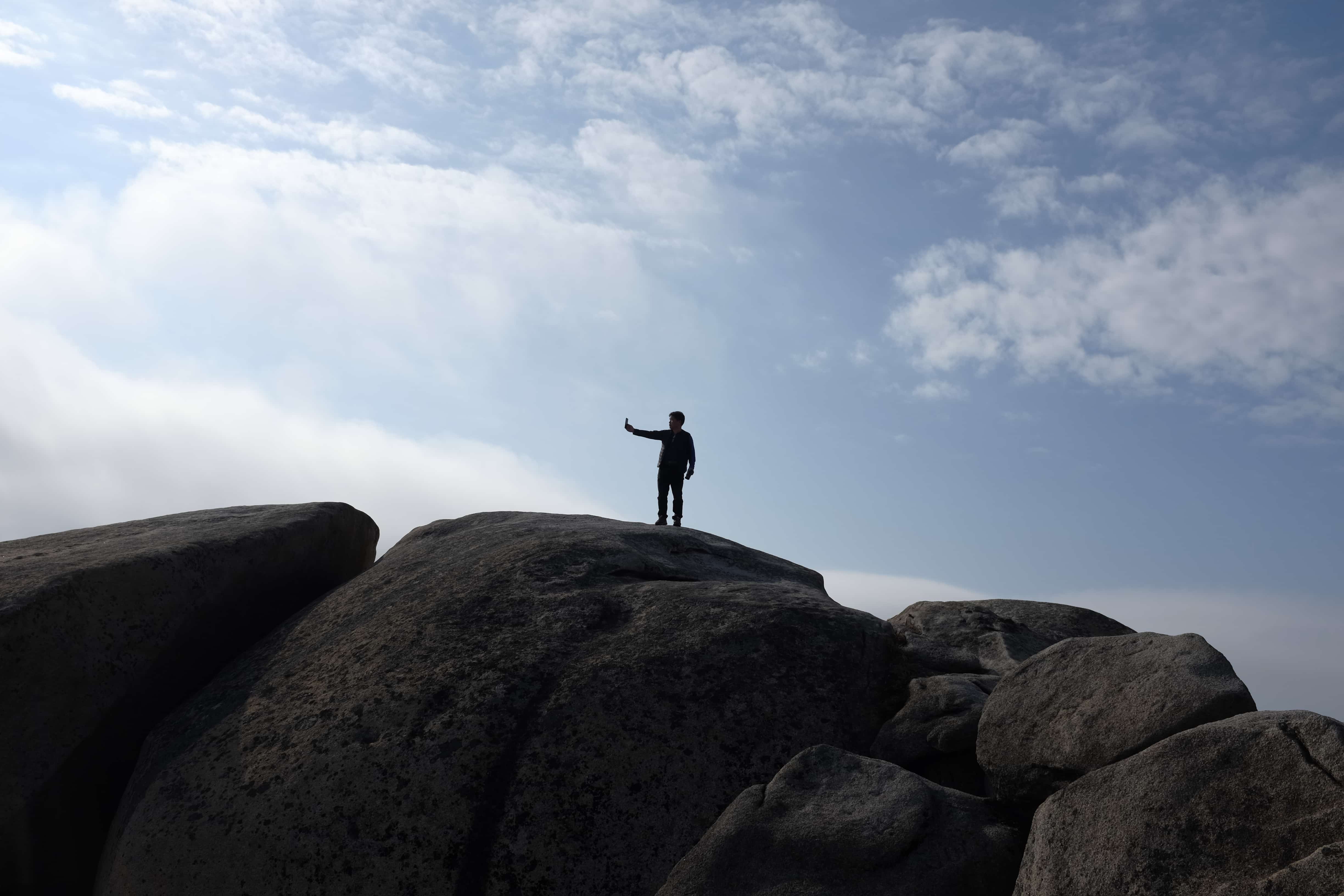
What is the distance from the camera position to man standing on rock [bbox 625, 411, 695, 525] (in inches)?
734

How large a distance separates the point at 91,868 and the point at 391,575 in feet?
11.6

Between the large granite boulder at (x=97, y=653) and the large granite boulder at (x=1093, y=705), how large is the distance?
7141 millimetres

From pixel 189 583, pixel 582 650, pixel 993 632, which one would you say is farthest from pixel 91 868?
pixel 993 632

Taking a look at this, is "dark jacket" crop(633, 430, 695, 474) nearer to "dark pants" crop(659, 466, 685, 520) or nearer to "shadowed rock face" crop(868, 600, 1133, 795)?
"dark pants" crop(659, 466, 685, 520)

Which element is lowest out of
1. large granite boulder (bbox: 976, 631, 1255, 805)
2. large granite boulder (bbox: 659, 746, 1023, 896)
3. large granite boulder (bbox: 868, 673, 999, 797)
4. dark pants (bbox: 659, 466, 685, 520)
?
large granite boulder (bbox: 659, 746, 1023, 896)

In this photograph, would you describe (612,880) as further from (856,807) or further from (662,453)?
(662,453)

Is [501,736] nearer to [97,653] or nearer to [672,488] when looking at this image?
[97,653]

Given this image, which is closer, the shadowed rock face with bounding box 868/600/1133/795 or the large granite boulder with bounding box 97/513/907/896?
the large granite boulder with bounding box 97/513/907/896

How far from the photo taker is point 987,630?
1121 centimetres

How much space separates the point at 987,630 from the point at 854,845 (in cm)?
592

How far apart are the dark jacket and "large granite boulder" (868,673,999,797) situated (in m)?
10.8

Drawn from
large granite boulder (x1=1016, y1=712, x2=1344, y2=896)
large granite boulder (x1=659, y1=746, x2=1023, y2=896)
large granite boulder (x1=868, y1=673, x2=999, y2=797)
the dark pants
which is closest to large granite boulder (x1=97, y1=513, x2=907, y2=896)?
large granite boulder (x1=868, y1=673, x2=999, y2=797)

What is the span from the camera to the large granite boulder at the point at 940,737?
7.58 m

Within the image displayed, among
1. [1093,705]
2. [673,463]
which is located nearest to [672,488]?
[673,463]
